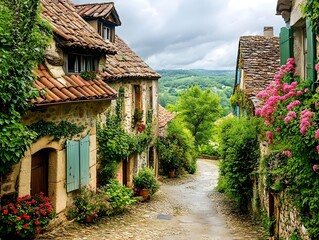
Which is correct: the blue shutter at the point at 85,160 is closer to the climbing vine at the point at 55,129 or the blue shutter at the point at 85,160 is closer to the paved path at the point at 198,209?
Result: the climbing vine at the point at 55,129

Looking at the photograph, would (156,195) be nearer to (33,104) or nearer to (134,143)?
(134,143)

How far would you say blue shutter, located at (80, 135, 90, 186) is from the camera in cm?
948

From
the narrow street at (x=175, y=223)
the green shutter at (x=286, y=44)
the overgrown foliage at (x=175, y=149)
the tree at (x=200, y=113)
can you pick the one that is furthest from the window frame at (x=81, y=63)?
the tree at (x=200, y=113)

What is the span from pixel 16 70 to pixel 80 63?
3.33m

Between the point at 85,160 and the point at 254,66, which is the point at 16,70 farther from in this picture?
the point at 254,66

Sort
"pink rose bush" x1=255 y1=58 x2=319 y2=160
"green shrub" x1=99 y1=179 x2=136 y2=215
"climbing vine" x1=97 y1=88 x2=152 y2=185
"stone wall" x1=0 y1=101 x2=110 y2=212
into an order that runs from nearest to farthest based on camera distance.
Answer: "pink rose bush" x1=255 y1=58 x2=319 y2=160
"stone wall" x1=0 y1=101 x2=110 y2=212
"green shrub" x1=99 y1=179 x2=136 y2=215
"climbing vine" x1=97 y1=88 x2=152 y2=185

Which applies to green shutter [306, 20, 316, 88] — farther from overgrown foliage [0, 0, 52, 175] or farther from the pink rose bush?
overgrown foliage [0, 0, 52, 175]

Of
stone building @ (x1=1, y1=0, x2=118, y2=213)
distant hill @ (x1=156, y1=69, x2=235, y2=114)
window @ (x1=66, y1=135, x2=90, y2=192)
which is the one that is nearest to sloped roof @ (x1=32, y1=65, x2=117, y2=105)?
stone building @ (x1=1, y1=0, x2=118, y2=213)

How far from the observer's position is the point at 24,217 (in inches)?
277

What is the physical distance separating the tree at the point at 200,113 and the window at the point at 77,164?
2631 centimetres

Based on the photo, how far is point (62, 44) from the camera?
8938 millimetres

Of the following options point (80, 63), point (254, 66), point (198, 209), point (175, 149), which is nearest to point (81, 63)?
point (80, 63)

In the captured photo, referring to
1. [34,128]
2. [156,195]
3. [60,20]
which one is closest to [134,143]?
[156,195]

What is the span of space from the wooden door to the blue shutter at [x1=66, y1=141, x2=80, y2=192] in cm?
50
